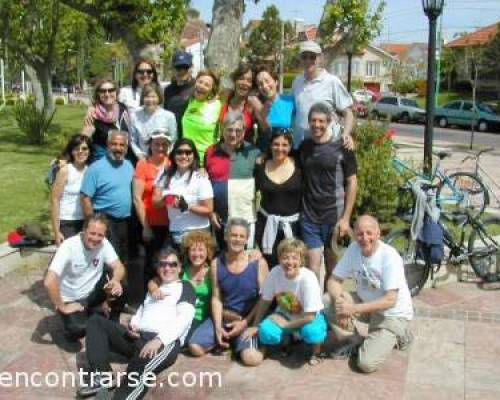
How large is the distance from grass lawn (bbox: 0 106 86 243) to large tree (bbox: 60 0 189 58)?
10.2 feet

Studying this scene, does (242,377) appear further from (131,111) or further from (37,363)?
(131,111)

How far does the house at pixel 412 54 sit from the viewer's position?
58594mm

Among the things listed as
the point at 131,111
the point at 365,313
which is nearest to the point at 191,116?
the point at 131,111

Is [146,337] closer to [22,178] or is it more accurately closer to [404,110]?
[22,178]

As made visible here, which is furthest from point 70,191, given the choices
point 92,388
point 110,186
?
point 92,388

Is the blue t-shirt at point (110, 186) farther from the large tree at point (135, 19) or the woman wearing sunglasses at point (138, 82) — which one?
the large tree at point (135, 19)

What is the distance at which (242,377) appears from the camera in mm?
4445

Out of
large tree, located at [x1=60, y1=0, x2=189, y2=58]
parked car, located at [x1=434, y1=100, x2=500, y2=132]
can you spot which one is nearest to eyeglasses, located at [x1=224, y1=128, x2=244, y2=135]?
large tree, located at [x1=60, y1=0, x2=189, y2=58]

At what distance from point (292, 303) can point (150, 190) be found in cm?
147

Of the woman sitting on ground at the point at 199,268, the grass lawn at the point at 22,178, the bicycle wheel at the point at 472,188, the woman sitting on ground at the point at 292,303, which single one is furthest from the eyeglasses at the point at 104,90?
the bicycle wheel at the point at 472,188

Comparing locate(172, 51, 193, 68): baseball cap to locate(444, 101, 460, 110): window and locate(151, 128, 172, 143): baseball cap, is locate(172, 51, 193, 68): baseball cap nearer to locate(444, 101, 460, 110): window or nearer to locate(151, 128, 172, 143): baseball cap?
locate(151, 128, 172, 143): baseball cap

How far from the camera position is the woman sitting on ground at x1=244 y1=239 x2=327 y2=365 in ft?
15.0

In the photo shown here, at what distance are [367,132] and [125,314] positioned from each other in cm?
381

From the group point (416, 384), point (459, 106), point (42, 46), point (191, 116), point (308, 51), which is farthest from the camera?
point (459, 106)
